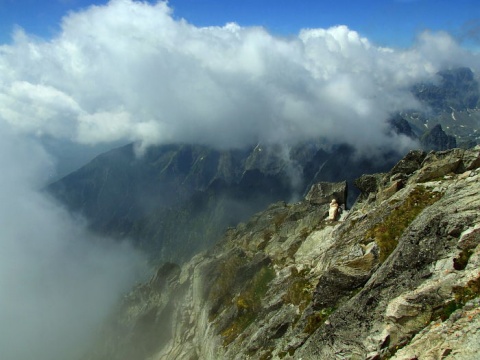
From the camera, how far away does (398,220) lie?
36.6 metres

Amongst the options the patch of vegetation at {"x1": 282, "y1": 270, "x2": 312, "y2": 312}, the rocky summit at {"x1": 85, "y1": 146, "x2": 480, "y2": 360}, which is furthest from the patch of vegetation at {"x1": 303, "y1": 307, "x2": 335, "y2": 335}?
the patch of vegetation at {"x1": 282, "y1": 270, "x2": 312, "y2": 312}

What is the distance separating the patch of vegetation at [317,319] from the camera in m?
32.9

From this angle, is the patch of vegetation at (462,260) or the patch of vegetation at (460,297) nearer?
the patch of vegetation at (460,297)

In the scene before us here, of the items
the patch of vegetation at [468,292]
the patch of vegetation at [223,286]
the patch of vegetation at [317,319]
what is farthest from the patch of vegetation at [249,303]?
the patch of vegetation at [468,292]

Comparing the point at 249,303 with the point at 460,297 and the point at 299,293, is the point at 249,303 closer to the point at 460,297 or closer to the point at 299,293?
the point at 299,293

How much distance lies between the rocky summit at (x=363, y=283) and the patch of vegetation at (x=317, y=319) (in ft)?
0.30

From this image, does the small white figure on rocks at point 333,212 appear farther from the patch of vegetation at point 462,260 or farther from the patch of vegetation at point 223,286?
the patch of vegetation at point 462,260

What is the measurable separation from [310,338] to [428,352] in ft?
38.3

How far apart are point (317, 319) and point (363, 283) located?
5.27 meters

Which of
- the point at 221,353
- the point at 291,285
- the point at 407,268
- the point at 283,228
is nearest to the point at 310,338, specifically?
the point at 407,268

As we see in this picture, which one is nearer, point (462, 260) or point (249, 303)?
point (462, 260)

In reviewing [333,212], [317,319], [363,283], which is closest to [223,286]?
[333,212]

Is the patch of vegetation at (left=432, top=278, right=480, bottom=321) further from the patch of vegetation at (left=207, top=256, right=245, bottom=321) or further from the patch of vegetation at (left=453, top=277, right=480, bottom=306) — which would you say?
the patch of vegetation at (left=207, top=256, right=245, bottom=321)

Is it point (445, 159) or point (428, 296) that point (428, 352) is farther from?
point (445, 159)
